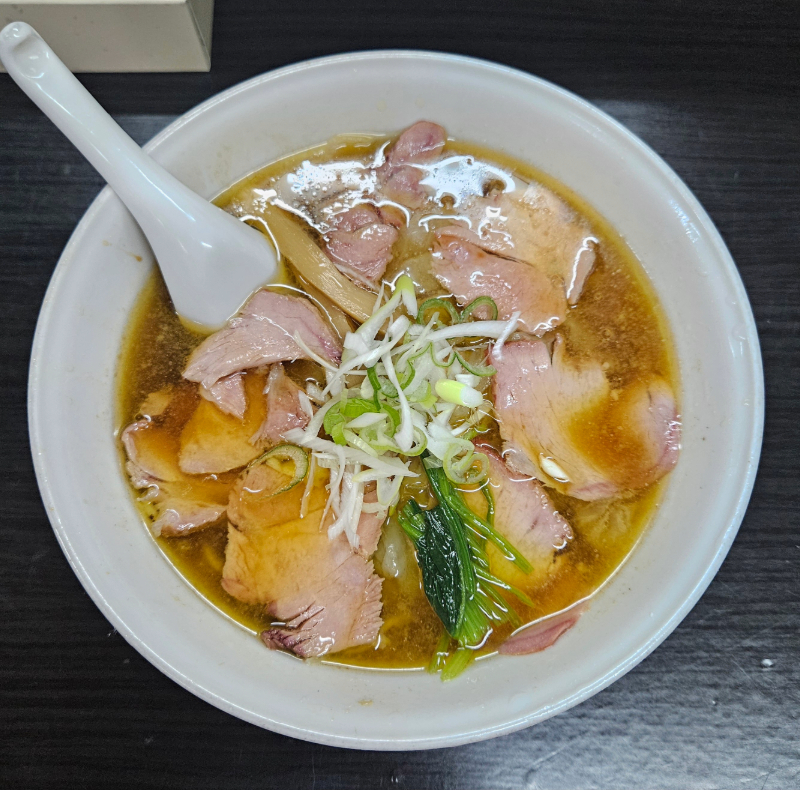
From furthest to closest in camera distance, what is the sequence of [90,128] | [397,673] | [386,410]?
[397,673], [386,410], [90,128]

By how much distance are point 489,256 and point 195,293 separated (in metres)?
0.62

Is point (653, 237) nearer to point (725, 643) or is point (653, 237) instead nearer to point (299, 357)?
point (299, 357)

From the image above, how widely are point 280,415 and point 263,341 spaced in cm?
16

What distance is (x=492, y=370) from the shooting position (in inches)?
42.0

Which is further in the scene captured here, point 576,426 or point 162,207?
point 576,426

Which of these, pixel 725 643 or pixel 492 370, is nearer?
pixel 492 370

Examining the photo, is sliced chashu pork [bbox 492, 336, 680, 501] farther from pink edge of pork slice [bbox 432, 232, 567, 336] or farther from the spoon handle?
the spoon handle

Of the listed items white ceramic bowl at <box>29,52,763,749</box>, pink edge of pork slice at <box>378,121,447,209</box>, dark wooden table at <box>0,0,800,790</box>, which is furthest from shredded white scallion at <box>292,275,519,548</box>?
dark wooden table at <box>0,0,800,790</box>

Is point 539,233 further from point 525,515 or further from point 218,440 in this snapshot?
point 218,440

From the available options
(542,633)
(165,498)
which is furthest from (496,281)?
(165,498)

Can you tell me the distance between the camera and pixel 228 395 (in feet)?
3.69

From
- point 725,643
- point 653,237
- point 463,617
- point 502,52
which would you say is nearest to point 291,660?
point 463,617

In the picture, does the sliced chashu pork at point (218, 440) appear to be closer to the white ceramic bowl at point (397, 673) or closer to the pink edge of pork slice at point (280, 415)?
the pink edge of pork slice at point (280, 415)

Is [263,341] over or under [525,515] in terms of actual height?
over
